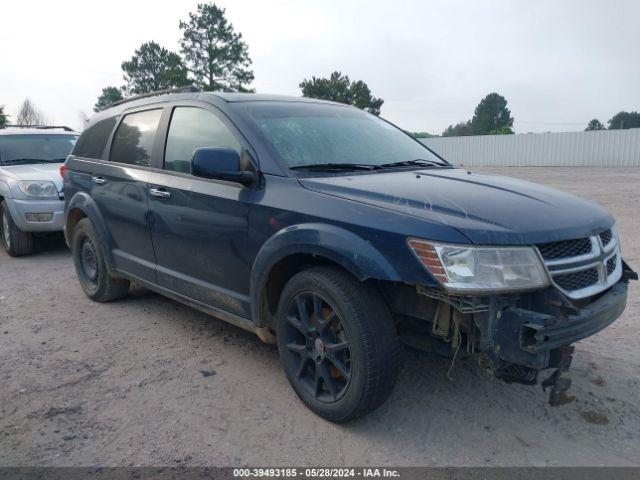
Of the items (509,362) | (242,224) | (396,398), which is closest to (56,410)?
(242,224)

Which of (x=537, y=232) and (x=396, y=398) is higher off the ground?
(x=537, y=232)

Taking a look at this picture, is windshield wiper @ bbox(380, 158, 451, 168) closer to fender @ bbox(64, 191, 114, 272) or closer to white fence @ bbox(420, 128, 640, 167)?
fender @ bbox(64, 191, 114, 272)

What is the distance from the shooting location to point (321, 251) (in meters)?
2.88

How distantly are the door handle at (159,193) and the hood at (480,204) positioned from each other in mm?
1282

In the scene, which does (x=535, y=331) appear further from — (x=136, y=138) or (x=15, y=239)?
(x=15, y=239)

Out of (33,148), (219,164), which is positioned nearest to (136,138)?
(219,164)

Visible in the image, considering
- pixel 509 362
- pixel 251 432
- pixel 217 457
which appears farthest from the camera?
pixel 251 432

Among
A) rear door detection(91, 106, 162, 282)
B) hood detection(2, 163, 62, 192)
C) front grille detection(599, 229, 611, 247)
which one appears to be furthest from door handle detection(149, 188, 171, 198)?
hood detection(2, 163, 62, 192)

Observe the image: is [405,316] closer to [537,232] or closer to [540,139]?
[537,232]

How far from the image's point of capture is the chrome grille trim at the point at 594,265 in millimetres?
2594

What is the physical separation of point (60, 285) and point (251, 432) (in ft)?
12.7

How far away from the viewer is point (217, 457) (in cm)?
274

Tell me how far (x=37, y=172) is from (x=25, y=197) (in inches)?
19.1

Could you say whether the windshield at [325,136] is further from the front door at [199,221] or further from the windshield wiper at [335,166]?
the front door at [199,221]
